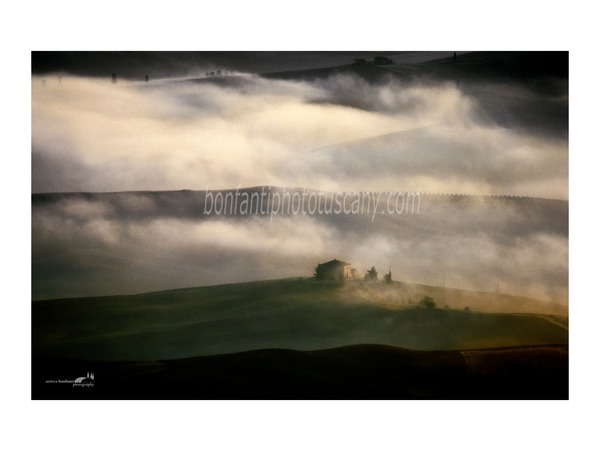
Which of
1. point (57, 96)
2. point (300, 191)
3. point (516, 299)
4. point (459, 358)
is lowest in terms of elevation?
point (459, 358)

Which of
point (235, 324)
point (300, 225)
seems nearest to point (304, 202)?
point (300, 225)

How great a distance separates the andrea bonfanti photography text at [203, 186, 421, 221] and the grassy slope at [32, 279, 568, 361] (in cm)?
47

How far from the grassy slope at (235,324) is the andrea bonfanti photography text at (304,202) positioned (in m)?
0.47

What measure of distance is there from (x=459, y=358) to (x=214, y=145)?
6.79ft

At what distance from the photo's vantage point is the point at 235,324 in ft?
14.5

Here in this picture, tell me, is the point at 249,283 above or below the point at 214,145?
below

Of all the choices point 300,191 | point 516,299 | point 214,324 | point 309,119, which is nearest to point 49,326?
point 214,324

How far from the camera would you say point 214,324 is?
4.41m

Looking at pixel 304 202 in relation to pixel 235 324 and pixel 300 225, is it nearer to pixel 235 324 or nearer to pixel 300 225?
pixel 300 225

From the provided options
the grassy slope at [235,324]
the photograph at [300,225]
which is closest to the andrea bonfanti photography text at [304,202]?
the photograph at [300,225]

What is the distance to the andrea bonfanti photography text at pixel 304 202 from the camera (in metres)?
4.45

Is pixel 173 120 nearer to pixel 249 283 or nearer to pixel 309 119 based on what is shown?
pixel 309 119

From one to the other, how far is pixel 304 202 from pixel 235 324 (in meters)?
0.89

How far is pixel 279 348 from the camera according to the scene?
4.40 metres
